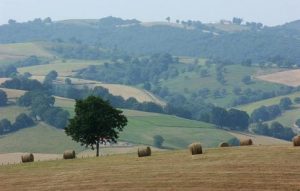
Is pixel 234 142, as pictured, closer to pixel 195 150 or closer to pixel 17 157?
pixel 17 157

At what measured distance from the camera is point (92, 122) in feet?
234

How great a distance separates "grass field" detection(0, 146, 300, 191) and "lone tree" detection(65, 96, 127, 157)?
Result: 10.2 metres

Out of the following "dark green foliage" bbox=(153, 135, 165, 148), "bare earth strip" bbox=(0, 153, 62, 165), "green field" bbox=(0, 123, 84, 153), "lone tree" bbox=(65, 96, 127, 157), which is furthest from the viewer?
"dark green foliage" bbox=(153, 135, 165, 148)

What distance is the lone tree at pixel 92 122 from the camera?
234 ft

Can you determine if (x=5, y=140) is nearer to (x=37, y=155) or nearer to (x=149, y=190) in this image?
(x=37, y=155)

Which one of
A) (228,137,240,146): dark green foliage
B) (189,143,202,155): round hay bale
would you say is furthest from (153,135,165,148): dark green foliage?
(189,143,202,155): round hay bale

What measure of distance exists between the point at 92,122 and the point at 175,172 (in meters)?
23.0

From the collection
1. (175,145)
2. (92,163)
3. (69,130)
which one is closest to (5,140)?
(175,145)

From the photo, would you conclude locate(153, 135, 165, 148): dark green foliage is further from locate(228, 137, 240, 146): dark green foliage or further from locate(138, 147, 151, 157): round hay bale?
locate(138, 147, 151, 157): round hay bale

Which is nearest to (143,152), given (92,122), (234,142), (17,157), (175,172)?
(92,122)

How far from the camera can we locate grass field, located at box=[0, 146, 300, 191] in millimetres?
45469

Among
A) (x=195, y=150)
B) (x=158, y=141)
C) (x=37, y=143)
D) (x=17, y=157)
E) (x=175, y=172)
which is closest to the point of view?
(x=175, y=172)

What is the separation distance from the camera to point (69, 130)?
236 ft

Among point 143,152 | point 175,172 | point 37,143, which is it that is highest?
point 143,152
